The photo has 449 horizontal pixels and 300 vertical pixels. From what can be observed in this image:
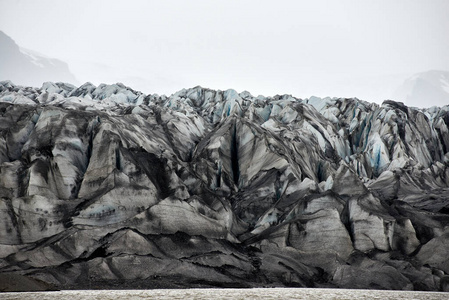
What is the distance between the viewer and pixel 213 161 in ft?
189

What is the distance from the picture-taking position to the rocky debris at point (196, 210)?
125 feet

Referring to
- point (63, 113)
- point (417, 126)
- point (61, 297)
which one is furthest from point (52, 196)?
point (417, 126)

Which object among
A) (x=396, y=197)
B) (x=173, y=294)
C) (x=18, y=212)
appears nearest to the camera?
(x=173, y=294)

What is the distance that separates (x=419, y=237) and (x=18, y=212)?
34.1 metres

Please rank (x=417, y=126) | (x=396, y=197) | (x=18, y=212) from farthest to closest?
(x=417, y=126) → (x=396, y=197) → (x=18, y=212)

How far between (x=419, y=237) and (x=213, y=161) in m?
23.4

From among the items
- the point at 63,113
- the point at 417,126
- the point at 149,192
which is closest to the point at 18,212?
the point at 149,192

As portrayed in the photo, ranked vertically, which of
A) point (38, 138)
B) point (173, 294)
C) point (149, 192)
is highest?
point (38, 138)

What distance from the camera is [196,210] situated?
44094 millimetres

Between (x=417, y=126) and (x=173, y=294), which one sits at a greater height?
(x=417, y=126)

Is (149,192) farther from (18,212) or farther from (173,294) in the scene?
(173,294)

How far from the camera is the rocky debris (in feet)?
125

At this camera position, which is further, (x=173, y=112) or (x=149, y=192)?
(x=173, y=112)

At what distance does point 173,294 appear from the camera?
31141mm
